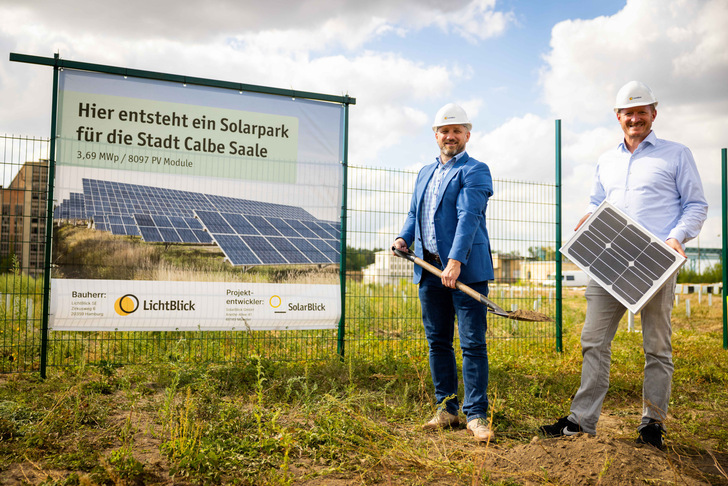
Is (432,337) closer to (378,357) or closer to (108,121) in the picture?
(378,357)

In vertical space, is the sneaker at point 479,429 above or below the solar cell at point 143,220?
below

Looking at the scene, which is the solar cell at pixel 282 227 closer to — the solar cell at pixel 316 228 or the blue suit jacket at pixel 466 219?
the solar cell at pixel 316 228

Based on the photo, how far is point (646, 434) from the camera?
3.33 m

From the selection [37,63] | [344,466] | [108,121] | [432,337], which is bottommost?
[344,466]

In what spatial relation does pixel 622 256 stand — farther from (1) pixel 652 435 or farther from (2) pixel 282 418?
(2) pixel 282 418

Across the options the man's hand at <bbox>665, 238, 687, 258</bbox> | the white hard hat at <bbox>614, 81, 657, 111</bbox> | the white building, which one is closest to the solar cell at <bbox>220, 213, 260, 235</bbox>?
the white building

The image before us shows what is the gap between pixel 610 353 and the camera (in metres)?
3.37

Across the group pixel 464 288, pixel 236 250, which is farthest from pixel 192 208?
pixel 464 288

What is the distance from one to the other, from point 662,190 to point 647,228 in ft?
0.88

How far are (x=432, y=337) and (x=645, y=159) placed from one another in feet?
6.47

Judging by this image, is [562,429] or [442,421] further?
[442,421]

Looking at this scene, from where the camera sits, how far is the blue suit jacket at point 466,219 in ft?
11.9

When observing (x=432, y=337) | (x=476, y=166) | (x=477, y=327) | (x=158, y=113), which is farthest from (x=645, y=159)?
(x=158, y=113)

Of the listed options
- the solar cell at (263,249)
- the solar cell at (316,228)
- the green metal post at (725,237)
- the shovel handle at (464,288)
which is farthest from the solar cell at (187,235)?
the green metal post at (725,237)
